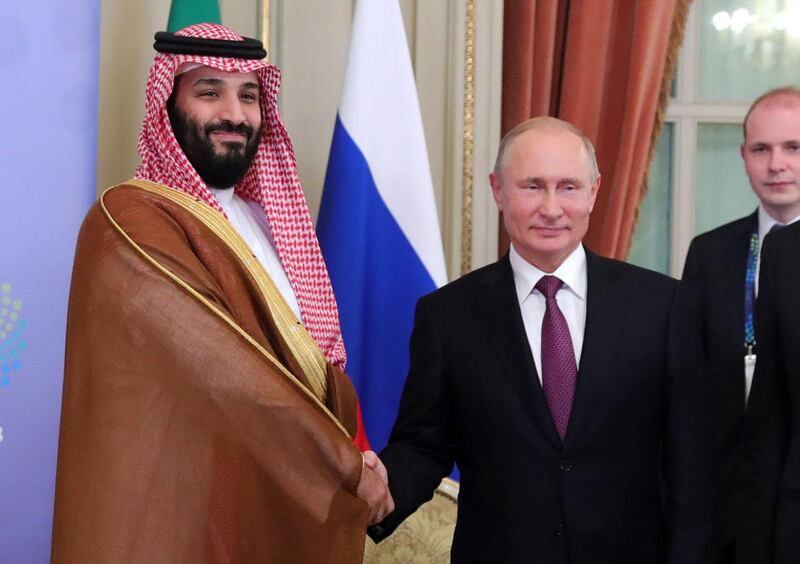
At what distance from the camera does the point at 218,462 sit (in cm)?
208

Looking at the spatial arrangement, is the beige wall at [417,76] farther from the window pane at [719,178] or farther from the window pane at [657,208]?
the window pane at [719,178]

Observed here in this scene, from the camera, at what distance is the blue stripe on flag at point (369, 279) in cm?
310

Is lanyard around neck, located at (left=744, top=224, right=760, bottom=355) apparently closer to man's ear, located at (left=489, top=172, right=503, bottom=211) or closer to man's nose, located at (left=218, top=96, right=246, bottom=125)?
man's ear, located at (left=489, top=172, right=503, bottom=211)

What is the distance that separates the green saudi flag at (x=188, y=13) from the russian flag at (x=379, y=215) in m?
0.44

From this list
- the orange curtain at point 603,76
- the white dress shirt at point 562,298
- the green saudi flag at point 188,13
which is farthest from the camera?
the orange curtain at point 603,76

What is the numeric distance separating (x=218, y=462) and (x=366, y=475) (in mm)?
330

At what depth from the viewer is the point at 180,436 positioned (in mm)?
2062

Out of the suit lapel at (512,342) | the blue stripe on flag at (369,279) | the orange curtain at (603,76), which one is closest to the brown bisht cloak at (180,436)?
the suit lapel at (512,342)

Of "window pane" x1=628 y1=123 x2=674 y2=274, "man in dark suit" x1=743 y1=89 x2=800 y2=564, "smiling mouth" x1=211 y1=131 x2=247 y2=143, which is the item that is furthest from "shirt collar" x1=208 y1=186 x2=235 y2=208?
"window pane" x1=628 y1=123 x2=674 y2=274

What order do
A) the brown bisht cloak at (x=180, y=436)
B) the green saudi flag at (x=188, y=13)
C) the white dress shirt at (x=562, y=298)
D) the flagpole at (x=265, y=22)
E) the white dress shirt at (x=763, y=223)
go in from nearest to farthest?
the brown bisht cloak at (x=180, y=436) < the white dress shirt at (x=562, y=298) < the white dress shirt at (x=763, y=223) < the green saudi flag at (x=188, y=13) < the flagpole at (x=265, y=22)

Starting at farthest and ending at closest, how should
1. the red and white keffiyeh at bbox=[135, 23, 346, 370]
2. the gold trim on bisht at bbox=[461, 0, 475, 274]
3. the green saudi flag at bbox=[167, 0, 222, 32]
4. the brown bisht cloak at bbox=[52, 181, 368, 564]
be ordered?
1. the gold trim on bisht at bbox=[461, 0, 475, 274]
2. the green saudi flag at bbox=[167, 0, 222, 32]
3. the red and white keffiyeh at bbox=[135, 23, 346, 370]
4. the brown bisht cloak at bbox=[52, 181, 368, 564]

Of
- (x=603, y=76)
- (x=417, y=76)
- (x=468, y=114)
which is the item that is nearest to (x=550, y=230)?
(x=468, y=114)

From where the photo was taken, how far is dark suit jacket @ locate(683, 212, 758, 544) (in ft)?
8.91

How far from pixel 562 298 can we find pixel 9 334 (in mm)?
1344
